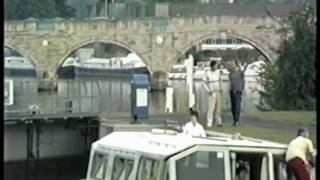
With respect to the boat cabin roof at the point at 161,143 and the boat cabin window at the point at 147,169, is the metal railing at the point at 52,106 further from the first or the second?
the boat cabin window at the point at 147,169

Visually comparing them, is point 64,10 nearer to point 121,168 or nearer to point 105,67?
point 105,67

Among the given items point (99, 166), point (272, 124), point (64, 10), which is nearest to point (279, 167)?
point (99, 166)

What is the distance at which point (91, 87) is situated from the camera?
1148 inches

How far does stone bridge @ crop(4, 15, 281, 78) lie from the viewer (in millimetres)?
67812

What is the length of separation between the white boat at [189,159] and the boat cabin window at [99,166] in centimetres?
1

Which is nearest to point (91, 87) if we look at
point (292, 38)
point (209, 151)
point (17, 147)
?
point (17, 147)

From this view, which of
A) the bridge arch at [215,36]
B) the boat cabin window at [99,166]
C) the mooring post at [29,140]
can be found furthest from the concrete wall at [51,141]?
→ the bridge arch at [215,36]

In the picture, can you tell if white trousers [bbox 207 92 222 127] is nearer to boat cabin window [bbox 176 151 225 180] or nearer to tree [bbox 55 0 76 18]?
boat cabin window [bbox 176 151 225 180]

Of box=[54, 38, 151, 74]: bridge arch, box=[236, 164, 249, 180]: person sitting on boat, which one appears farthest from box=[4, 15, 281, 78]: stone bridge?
box=[236, 164, 249, 180]: person sitting on boat

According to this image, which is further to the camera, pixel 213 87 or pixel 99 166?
pixel 213 87

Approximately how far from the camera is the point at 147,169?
8125 millimetres

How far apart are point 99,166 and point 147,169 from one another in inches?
36.3

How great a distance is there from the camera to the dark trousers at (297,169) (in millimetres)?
8164

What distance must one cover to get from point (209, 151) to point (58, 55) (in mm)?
62131
